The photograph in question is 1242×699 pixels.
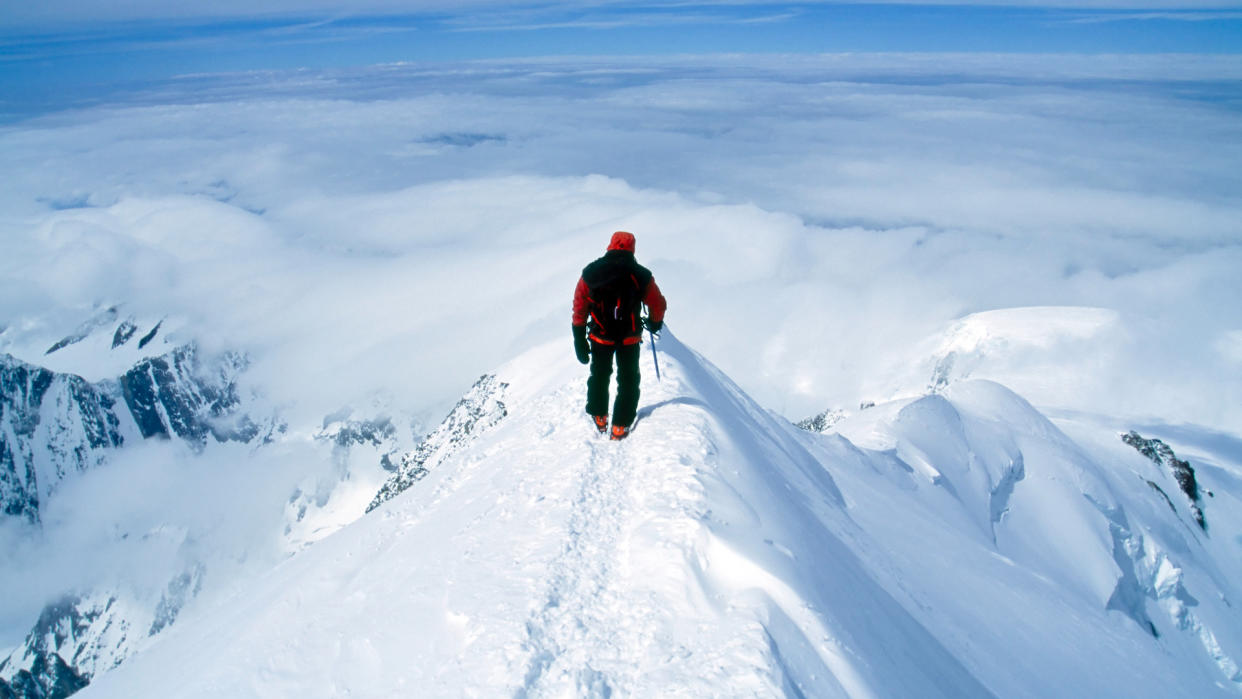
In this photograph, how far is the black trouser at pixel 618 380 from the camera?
9320mm

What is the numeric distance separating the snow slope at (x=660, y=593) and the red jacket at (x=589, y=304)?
1562 millimetres

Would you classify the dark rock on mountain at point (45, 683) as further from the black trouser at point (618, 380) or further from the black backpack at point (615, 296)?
the black backpack at point (615, 296)

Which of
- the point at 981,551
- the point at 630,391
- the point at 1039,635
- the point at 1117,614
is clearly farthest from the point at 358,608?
the point at 1117,614

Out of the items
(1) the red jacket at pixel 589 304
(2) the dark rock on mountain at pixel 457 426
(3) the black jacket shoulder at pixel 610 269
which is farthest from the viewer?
(2) the dark rock on mountain at pixel 457 426

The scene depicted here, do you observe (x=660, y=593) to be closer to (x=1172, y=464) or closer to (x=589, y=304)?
(x=589, y=304)

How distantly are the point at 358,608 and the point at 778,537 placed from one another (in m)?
4.68

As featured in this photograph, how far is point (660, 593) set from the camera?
5531mm

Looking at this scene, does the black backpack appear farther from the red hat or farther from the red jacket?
the red hat

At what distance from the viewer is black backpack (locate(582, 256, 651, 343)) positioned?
888cm

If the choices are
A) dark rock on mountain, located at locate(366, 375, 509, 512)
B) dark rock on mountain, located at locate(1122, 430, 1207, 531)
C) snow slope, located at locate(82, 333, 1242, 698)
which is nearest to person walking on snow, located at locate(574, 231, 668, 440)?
snow slope, located at locate(82, 333, 1242, 698)

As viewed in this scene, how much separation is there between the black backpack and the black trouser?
0.23 meters

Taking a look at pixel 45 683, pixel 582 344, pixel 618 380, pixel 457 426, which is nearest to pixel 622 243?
pixel 582 344

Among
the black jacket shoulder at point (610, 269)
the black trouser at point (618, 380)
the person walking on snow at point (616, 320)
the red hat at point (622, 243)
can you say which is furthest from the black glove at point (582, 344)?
the red hat at point (622, 243)

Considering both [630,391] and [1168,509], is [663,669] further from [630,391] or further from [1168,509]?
[1168,509]
